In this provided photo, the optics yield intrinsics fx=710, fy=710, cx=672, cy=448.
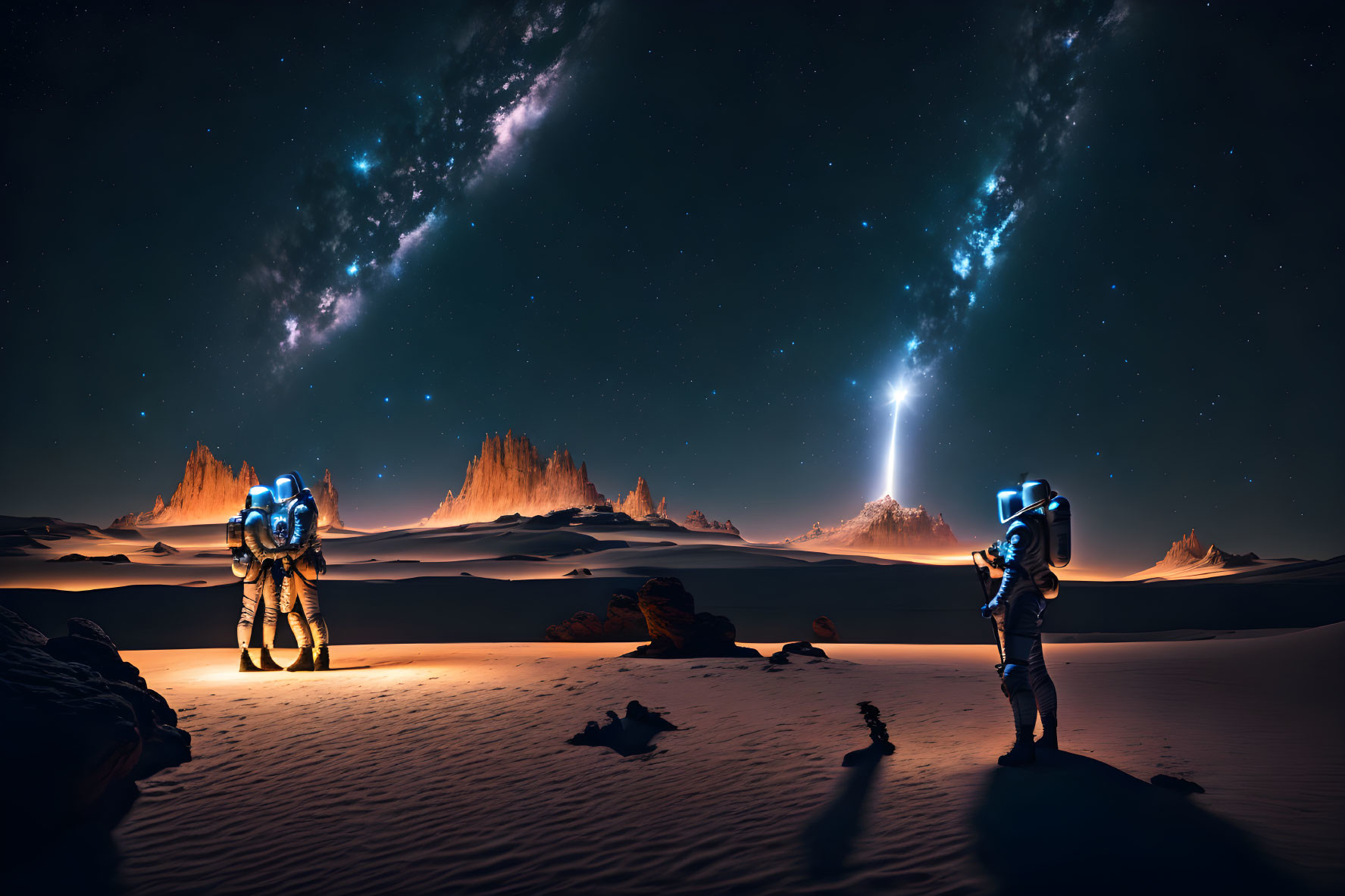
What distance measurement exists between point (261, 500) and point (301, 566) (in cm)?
165

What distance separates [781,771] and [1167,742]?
4.31 m

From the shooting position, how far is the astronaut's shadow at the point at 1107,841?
4.34 metres

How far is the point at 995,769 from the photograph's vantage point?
20.5ft

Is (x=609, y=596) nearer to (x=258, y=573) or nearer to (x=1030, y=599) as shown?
(x=258, y=573)

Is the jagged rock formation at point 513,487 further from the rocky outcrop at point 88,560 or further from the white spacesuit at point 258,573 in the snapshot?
the white spacesuit at point 258,573

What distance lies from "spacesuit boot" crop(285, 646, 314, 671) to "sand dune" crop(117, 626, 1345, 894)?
2.71m

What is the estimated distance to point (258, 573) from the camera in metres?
14.4

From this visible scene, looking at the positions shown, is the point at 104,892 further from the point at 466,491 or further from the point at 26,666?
the point at 466,491

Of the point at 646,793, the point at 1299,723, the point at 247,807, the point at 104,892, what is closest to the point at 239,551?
the point at 247,807

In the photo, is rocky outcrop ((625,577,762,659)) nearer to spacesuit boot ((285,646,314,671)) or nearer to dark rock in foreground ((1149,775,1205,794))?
spacesuit boot ((285,646,314,671))

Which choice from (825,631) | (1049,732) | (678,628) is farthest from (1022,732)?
(825,631)

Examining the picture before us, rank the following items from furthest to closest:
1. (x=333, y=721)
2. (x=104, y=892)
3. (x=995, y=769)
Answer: (x=333, y=721)
(x=995, y=769)
(x=104, y=892)

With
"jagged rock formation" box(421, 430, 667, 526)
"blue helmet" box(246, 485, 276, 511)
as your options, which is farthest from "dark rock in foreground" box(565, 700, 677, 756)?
"jagged rock formation" box(421, 430, 667, 526)

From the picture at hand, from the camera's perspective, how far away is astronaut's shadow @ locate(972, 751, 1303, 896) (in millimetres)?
4340
